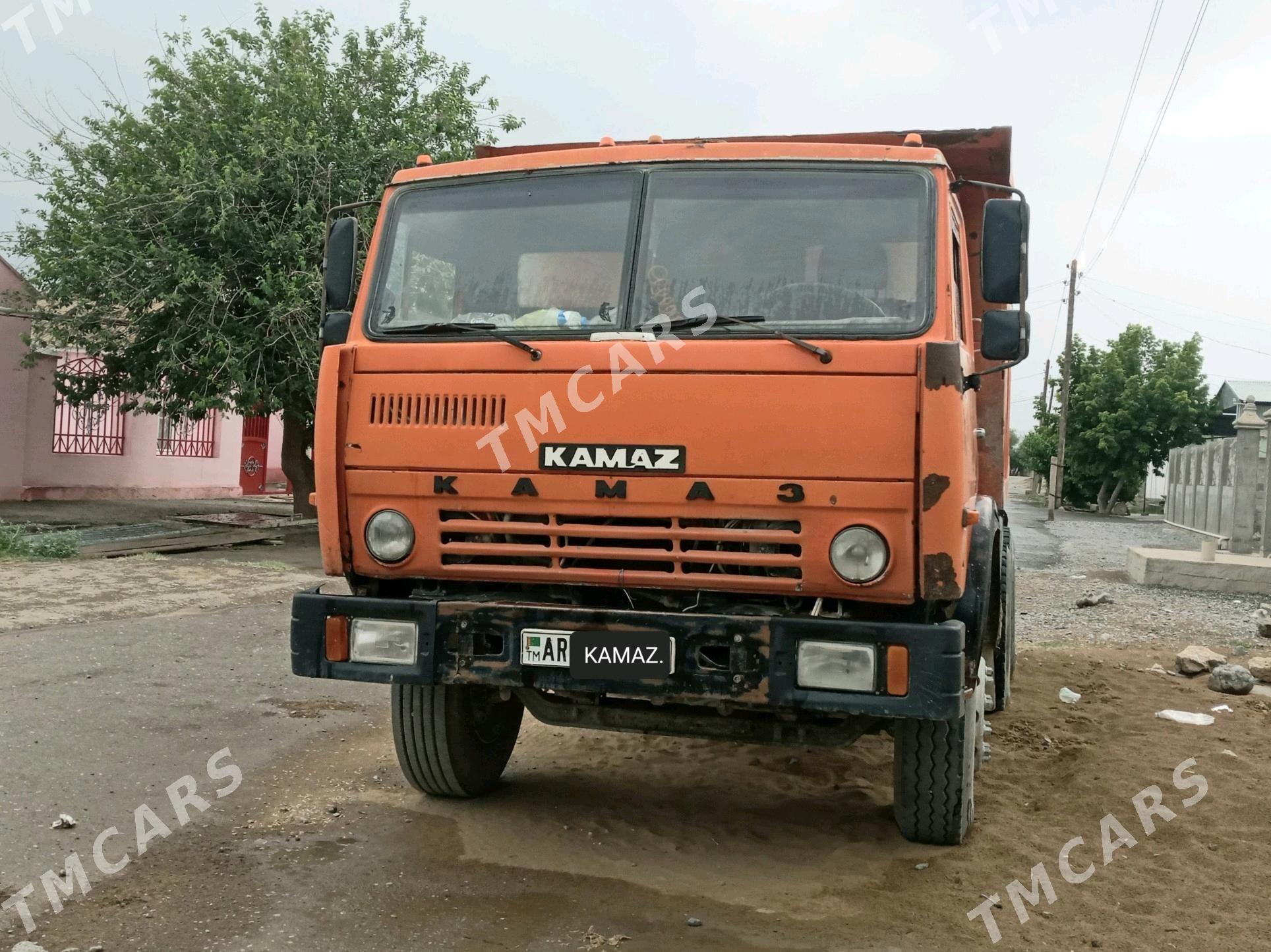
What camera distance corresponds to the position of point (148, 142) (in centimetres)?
1501

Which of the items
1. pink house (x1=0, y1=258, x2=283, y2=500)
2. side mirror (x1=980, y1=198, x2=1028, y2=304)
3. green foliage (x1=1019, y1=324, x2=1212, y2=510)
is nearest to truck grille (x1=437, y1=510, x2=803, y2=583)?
side mirror (x1=980, y1=198, x2=1028, y2=304)

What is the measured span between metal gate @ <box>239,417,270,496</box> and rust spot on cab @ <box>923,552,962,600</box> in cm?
2114

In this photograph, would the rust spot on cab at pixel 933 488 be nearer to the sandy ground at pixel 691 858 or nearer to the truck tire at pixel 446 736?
the sandy ground at pixel 691 858

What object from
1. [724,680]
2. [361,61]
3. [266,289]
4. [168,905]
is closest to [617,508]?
[724,680]

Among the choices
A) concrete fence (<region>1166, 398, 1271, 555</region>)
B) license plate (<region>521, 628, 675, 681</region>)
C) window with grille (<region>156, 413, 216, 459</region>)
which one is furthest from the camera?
window with grille (<region>156, 413, 216, 459</region>)

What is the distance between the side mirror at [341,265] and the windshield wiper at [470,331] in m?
0.49

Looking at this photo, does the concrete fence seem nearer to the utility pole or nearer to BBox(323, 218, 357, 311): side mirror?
the utility pole

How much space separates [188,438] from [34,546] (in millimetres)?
9801

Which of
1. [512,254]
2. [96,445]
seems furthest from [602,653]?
[96,445]

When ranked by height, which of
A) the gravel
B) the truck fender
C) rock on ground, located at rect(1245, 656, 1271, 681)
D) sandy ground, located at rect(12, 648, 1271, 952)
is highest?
the truck fender

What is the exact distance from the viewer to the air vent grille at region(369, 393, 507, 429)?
3.95 meters

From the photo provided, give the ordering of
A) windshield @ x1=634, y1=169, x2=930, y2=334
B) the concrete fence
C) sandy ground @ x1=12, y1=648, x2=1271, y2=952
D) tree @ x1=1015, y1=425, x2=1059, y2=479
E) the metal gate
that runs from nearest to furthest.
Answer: sandy ground @ x1=12, y1=648, x2=1271, y2=952
windshield @ x1=634, y1=169, x2=930, y2=334
the concrete fence
the metal gate
tree @ x1=1015, y1=425, x2=1059, y2=479

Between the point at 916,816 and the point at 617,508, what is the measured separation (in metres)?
1.64

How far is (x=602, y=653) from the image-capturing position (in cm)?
382
